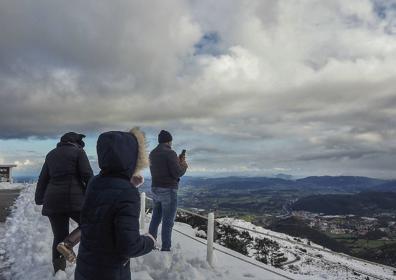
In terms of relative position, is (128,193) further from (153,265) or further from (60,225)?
(153,265)

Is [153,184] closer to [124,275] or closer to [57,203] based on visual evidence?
[57,203]

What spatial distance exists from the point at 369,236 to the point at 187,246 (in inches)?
2009

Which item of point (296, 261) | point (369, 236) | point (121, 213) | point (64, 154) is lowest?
point (369, 236)

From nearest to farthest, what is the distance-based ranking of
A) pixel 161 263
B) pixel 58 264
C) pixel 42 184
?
pixel 42 184 < pixel 58 264 < pixel 161 263

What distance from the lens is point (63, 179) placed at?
22.4 ft

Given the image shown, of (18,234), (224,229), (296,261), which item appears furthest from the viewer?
(224,229)

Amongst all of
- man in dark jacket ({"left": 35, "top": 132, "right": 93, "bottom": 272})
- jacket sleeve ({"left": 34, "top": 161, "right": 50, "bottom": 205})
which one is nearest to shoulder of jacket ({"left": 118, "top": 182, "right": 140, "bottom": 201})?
man in dark jacket ({"left": 35, "top": 132, "right": 93, "bottom": 272})

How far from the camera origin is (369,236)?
56469 millimetres

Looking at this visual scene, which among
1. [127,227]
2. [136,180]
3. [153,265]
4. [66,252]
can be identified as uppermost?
[136,180]

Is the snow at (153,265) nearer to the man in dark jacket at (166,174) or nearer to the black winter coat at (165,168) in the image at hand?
the man in dark jacket at (166,174)

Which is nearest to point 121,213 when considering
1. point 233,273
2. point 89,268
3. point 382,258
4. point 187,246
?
point 89,268

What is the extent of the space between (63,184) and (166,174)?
2590 mm

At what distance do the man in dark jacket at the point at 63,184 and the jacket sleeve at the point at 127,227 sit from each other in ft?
11.2

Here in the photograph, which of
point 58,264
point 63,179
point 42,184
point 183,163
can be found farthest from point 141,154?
point 183,163
